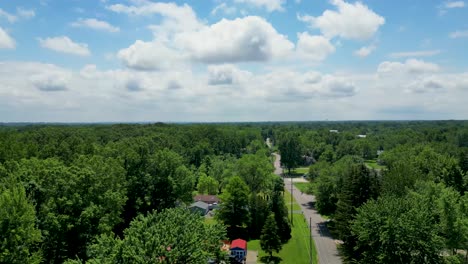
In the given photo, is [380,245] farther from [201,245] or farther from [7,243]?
[7,243]

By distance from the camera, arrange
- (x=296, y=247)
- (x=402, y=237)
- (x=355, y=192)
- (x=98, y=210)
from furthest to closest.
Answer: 1. (x=296, y=247)
2. (x=355, y=192)
3. (x=98, y=210)
4. (x=402, y=237)

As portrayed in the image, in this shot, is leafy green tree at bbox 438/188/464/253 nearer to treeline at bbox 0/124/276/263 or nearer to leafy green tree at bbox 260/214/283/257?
leafy green tree at bbox 260/214/283/257

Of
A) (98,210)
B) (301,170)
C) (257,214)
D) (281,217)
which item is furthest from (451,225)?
(301,170)

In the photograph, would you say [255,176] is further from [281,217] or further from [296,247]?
[296,247]

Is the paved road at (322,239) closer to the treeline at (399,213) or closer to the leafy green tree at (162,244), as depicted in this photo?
the treeline at (399,213)

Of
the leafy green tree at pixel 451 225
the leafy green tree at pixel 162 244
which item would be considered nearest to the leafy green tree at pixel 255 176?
the leafy green tree at pixel 451 225

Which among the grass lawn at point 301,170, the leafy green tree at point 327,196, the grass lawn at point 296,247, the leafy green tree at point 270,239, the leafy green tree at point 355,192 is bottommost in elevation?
the grass lawn at point 301,170

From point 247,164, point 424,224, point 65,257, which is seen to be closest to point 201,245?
point 65,257
